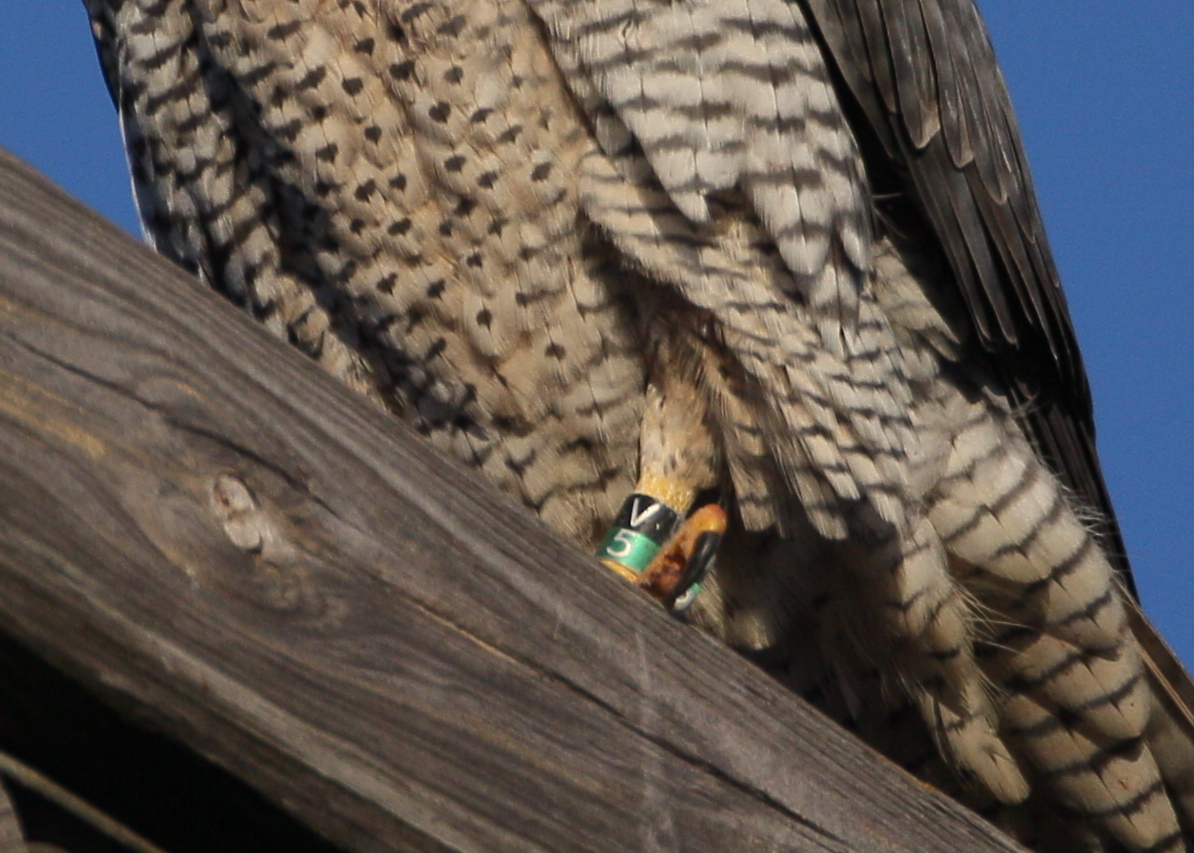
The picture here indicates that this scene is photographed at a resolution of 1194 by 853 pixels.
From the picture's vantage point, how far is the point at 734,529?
2682 millimetres

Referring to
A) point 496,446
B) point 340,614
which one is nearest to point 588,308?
point 496,446

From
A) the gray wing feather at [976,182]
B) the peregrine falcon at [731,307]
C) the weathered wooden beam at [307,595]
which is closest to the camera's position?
the weathered wooden beam at [307,595]

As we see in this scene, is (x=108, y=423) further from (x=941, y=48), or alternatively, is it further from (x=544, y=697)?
(x=941, y=48)

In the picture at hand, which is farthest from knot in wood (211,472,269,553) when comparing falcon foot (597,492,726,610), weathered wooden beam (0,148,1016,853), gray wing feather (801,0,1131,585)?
gray wing feather (801,0,1131,585)

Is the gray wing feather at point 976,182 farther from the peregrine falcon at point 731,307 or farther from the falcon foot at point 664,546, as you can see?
the falcon foot at point 664,546

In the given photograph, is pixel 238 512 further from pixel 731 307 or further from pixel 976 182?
pixel 976 182

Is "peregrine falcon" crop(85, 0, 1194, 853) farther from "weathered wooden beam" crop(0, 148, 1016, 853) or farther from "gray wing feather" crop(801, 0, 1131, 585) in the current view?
"weathered wooden beam" crop(0, 148, 1016, 853)

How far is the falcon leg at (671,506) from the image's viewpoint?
252 centimetres

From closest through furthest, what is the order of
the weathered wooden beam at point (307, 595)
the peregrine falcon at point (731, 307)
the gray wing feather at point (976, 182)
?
the weathered wooden beam at point (307, 595), the peregrine falcon at point (731, 307), the gray wing feather at point (976, 182)

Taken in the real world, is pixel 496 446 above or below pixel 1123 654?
below

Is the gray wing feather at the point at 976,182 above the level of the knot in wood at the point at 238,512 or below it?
above

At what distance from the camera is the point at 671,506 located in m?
2.61

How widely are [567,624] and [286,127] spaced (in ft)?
3.90

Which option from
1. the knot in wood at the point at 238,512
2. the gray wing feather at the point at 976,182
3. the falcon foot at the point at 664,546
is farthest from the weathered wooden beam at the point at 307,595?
the gray wing feather at the point at 976,182
